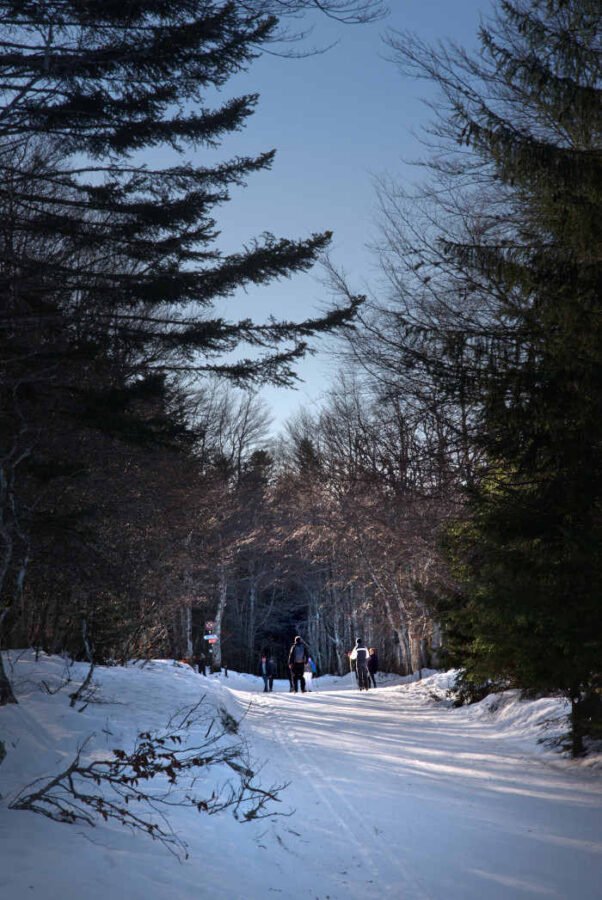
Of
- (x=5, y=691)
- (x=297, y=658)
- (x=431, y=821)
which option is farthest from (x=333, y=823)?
(x=297, y=658)

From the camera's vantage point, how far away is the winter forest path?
5.70 m

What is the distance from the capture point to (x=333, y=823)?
732 centimetres

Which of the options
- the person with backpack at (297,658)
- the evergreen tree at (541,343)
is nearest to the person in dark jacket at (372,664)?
the person with backpack at (297,658)

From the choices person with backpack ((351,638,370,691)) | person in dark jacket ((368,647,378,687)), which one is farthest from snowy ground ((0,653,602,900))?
person in dark jacket ((368,647,378,687))

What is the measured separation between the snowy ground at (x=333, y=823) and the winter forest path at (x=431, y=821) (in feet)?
0.07

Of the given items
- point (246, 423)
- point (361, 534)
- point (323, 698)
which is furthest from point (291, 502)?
point (323, 698)

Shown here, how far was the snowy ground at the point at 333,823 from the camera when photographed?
16.8 ft

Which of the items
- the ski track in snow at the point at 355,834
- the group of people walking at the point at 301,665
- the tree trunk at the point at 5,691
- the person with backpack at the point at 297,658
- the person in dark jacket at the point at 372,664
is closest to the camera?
the ski track in snow at the point at 355,834

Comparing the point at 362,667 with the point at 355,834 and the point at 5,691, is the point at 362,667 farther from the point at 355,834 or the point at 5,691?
the point at 355,834

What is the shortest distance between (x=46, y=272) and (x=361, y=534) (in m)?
23.2

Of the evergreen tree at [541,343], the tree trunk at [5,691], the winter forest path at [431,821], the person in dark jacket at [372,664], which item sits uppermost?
the evergreen tree at [541,343]

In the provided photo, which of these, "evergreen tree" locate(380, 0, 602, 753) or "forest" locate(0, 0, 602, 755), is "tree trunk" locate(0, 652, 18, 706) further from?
"evergreen tree" locate(380, 0, 602, 753)

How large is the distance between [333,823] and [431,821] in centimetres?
90

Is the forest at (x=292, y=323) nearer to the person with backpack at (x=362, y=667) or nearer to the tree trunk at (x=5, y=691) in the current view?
the tree trunk at (x=5, y=691)
